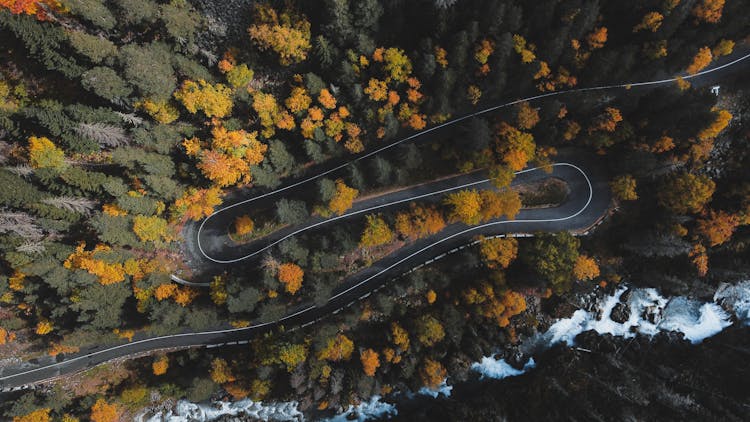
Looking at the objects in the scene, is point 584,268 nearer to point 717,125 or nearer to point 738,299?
point 717,125

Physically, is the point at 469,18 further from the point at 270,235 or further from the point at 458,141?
the point at 270,235

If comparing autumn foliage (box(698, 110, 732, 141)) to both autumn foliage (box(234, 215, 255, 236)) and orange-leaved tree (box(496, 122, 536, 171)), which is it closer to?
orange-leaved tree (box(496, 122, 536, 171))

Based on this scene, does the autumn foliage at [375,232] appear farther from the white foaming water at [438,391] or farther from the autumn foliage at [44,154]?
the autumn foliage at [44,154]

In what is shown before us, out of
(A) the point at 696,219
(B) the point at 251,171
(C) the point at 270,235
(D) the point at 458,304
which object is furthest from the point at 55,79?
(A) the point at 696,219

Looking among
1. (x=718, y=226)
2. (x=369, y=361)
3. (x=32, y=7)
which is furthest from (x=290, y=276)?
(x=718, y=226)

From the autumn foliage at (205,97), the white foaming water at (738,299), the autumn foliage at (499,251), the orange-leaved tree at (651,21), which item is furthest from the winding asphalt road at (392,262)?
the white foaming water at (738,299)
